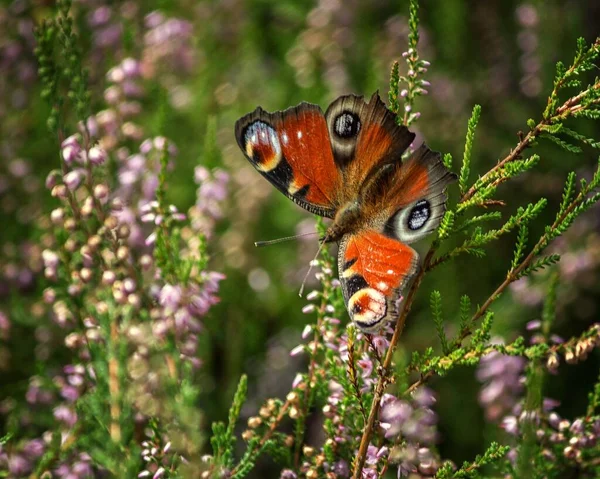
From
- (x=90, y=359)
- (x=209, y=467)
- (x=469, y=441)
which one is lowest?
(x=209, y=467)

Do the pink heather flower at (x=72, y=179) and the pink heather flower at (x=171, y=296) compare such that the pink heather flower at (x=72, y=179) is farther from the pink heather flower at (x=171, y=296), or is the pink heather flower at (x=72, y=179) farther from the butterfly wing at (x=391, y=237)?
the butterfly wing at (x=391, y=237)

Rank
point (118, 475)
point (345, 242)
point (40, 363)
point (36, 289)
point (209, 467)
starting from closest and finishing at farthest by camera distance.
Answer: point (118, 475) → point (209, 467) → point (345, 242) → point (40, 363) → point (36, 289)

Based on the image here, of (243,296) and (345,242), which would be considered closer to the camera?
(345,242)

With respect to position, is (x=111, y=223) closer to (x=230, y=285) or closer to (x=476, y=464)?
(x=476, y=464)

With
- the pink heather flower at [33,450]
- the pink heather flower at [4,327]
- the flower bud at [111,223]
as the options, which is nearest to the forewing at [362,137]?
the flower bud at [111,223]

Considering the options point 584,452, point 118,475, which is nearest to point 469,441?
point 584,452

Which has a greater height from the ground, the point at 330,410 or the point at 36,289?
the point at 36,289

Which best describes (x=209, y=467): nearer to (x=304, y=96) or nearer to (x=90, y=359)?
(x=90, y=359)

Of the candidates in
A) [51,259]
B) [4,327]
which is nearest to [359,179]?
[51,259]
